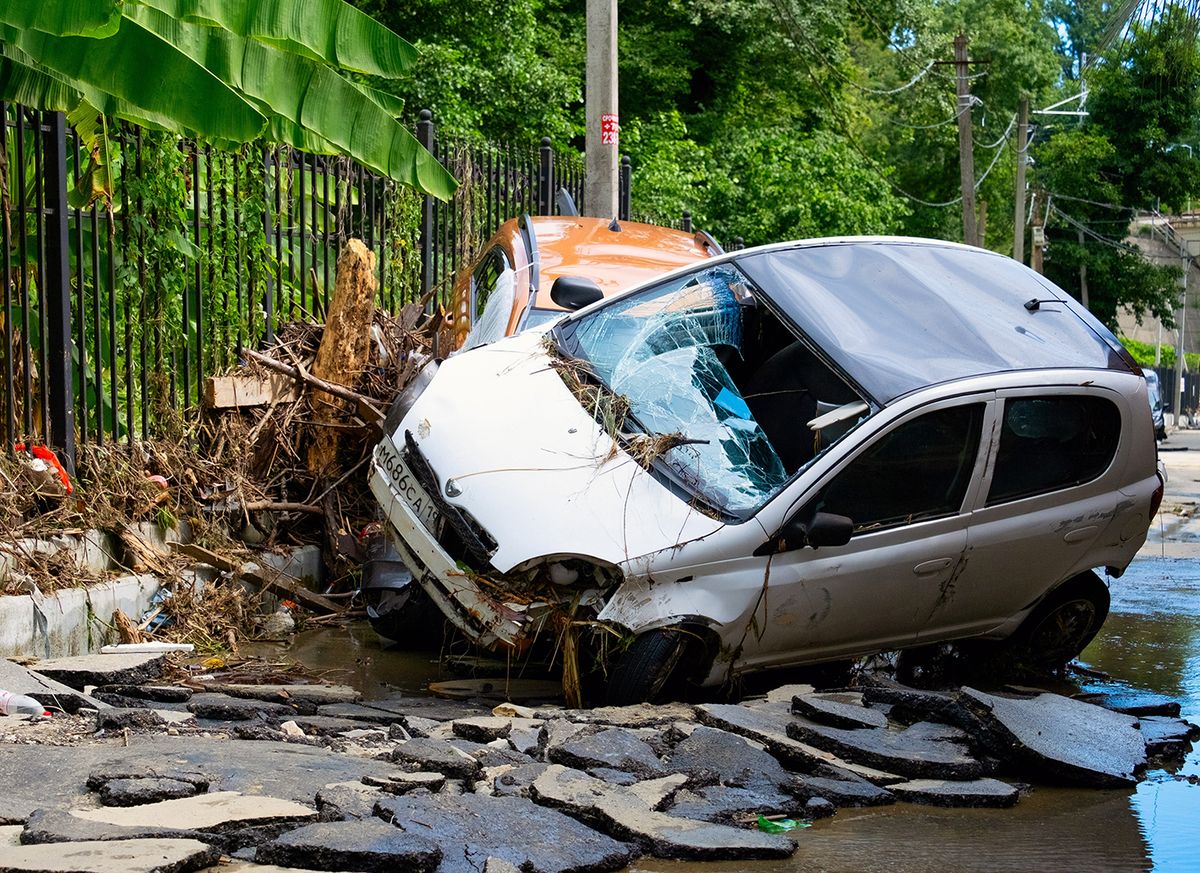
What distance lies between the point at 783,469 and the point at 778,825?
72.0 inches

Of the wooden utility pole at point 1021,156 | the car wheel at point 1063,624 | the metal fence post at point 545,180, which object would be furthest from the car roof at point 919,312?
the wooden utility pole at point 1021,156

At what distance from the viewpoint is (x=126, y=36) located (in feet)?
20.0

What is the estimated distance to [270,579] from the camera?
7551mm

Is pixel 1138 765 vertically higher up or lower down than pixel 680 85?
lower down

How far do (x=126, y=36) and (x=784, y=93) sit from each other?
1198 inches

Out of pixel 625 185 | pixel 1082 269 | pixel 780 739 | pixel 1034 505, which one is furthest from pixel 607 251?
pixel 1082 269

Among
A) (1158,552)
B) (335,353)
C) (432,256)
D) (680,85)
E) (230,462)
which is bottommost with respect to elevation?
(1158,552)

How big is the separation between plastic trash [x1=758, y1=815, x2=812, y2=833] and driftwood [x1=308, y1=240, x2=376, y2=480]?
4604 mm

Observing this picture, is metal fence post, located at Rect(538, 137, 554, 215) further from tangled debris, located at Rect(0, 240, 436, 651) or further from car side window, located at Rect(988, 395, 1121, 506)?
car side window, located at Rect(988, 395, 1121, 506)

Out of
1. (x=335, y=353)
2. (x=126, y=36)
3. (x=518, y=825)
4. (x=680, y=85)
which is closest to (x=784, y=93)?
Result: (x=680, y=85)

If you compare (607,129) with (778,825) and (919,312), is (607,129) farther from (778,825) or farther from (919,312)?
(778,825)

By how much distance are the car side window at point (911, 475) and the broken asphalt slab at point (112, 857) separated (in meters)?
3.02

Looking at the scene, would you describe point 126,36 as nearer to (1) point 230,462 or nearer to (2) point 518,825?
(1) point 230,462

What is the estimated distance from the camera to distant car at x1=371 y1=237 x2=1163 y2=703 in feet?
18.1
